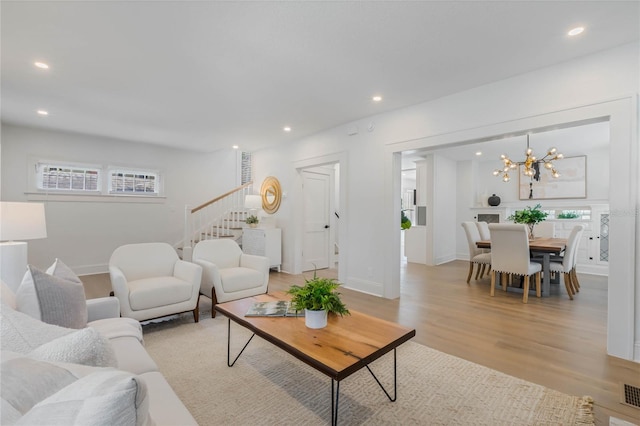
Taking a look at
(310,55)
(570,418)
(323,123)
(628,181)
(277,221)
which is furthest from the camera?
(277,221)

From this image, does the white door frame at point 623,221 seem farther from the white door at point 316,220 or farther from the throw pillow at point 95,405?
the white door at point 316,220

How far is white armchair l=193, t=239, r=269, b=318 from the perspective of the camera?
Answer: 3416mm

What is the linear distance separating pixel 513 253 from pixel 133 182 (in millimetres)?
7144

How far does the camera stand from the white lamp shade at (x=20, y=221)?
2387 millimetres

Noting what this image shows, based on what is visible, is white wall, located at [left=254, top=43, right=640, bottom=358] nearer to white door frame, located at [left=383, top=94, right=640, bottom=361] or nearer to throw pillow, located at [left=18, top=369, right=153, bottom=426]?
white door frame, located at [left=383, top=94, right=640, bottom=361]

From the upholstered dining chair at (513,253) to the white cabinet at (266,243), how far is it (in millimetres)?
3757

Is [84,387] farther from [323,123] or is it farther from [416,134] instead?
[323,123]

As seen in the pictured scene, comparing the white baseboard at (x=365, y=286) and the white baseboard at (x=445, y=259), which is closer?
the white baseboard at (x=365, y=286)

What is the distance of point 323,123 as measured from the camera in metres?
4.77

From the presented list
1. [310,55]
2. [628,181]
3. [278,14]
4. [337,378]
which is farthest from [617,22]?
[337,378]

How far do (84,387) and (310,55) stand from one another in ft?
9.37

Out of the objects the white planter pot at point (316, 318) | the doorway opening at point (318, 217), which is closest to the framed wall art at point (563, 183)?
the doorway opening at point (318, 217)

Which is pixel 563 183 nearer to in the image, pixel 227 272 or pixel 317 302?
pixel 317 302

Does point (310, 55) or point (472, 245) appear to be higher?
point (310, 55)
